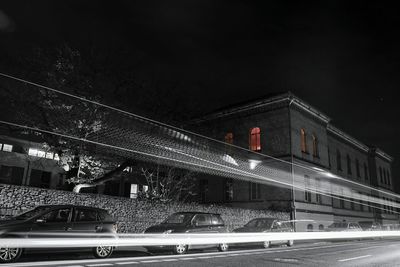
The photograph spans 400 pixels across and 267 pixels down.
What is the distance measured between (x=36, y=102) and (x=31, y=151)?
1255 inches

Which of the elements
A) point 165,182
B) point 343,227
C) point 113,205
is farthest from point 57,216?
point 343,227

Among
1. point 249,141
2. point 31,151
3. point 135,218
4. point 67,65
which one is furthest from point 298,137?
point 31,151

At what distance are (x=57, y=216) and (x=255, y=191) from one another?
2407 cm

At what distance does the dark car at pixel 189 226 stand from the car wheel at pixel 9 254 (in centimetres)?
491

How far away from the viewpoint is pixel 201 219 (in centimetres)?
1530

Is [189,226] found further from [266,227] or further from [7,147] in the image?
[7,147]

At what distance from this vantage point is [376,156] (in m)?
56.1

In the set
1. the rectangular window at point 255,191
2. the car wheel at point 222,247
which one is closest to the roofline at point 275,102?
the rectangular window at point 255,191

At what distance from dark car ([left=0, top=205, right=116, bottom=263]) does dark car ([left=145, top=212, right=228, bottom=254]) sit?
91.8 inches

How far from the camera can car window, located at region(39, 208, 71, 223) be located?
10727 millimetres

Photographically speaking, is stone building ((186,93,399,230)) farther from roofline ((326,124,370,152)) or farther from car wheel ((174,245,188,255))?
car wheel ((174,245,188,255))

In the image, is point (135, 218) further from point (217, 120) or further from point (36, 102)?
point (217, 120)

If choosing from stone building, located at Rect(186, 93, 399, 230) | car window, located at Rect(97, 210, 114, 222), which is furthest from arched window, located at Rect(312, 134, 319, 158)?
car window, located at Rect(97, 210, 114, 222)

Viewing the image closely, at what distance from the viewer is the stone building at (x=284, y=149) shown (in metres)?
30.6
